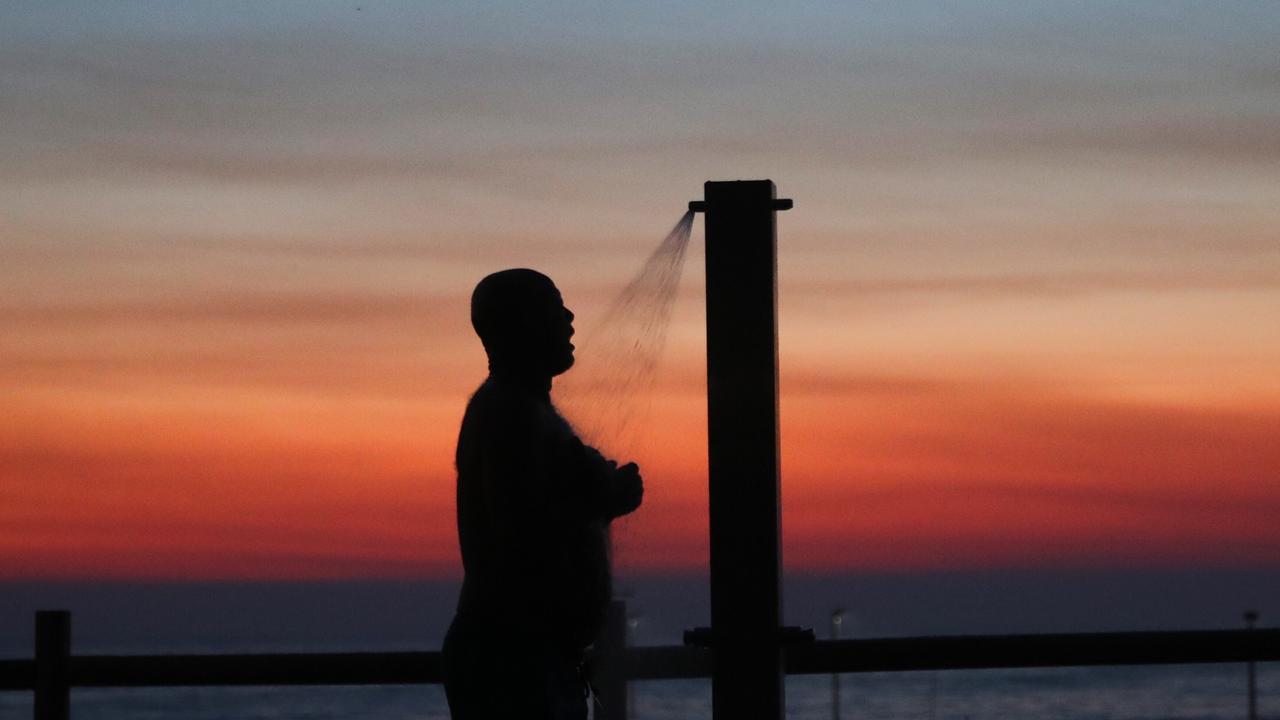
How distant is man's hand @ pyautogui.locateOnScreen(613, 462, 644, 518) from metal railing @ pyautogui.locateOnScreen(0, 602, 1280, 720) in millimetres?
723

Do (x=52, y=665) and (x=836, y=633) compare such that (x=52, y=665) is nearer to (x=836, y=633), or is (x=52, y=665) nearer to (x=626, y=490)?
(x=626, y=490)

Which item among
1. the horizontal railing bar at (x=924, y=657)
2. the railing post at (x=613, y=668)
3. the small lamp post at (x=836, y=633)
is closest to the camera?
the railing post at (x=613, y=668)

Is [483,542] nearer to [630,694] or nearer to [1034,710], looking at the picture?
[630,694]

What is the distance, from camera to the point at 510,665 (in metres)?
3.75

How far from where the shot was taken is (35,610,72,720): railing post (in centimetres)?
472

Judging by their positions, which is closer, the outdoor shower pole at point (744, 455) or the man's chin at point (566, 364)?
the man's chin at point (566, 364)

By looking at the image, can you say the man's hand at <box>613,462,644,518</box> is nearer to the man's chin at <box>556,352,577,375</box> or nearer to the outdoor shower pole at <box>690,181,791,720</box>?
the man's chin at <box>556,352,577,375</box>

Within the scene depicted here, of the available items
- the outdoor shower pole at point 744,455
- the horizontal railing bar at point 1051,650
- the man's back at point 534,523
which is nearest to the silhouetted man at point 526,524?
the man's back at point 534,523

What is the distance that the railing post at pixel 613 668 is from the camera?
14.4ft

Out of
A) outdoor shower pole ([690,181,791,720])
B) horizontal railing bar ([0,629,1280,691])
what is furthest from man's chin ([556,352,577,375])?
horizontal railing bar ([0,629,1280,691])

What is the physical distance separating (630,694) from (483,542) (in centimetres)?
99

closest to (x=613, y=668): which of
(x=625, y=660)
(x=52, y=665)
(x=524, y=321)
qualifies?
(x=625, y=660)

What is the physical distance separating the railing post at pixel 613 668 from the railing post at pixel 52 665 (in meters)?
1.49

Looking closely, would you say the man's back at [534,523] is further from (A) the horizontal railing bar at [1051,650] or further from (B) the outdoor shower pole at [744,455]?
(A) the horizontal railing bar at [1051,650]
